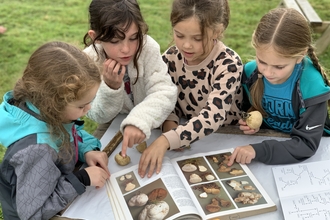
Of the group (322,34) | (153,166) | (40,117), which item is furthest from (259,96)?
(322,34)

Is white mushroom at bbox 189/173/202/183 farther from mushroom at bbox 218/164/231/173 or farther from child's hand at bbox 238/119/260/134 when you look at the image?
child's hand at bbox 238/119/260/134

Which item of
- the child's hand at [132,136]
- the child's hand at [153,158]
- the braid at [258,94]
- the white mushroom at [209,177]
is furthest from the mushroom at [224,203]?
the braid at [258,94]

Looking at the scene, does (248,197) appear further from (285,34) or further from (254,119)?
(285,34)

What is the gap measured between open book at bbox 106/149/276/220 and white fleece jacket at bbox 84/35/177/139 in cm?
22

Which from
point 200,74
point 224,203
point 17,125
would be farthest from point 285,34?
point 17,125

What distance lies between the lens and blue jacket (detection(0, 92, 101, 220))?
1.07 m

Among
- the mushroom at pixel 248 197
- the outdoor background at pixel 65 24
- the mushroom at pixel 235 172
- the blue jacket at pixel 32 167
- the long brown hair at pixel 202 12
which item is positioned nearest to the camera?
the blue jacket at pixel 32 167

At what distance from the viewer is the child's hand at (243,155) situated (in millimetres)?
1324

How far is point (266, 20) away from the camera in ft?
4.44

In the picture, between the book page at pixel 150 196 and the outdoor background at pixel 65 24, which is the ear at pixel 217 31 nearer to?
the book page at pixel 150 196

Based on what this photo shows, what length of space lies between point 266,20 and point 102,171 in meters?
0.76

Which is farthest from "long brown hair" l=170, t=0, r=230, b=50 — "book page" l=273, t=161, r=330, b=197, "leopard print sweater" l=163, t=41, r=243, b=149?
"book page" l=273, t=161, r=330, b=197

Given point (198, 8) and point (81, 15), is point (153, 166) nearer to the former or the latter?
point (198, 8)

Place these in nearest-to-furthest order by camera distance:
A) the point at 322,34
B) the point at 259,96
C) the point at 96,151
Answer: the point at 96,151
the point at 259,96
the point at 322,34
